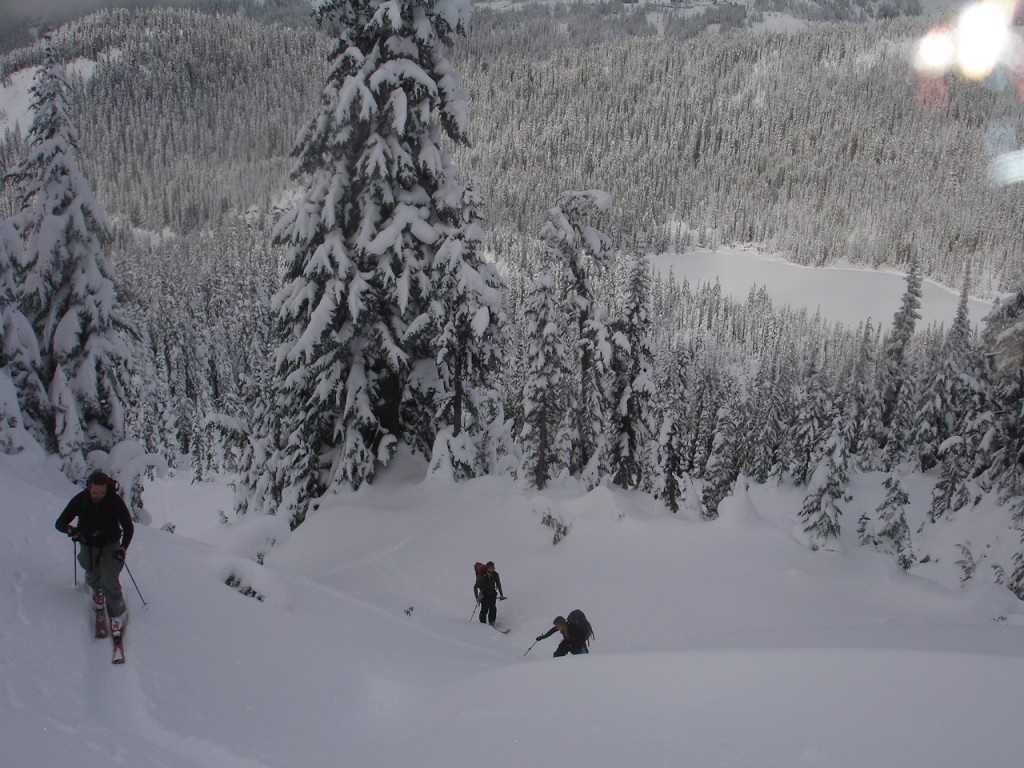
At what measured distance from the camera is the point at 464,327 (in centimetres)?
1595

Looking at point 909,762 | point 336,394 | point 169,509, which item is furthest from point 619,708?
point 169,509

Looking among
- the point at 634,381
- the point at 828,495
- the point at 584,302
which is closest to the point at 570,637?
the point at 828,495

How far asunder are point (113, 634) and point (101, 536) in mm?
975

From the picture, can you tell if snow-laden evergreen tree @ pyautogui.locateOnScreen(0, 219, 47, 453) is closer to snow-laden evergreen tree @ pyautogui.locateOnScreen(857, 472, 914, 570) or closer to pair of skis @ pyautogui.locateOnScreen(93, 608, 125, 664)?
pair of skis @ pyautogui.locateOnScreen(93, 608, 125, 664)

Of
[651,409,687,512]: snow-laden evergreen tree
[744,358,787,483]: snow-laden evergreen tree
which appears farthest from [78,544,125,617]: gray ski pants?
[744,358,787,483]: snow-laden evergreen tree

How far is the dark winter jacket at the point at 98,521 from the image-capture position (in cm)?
593

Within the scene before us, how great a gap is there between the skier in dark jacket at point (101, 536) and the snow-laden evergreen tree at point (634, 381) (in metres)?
19.0

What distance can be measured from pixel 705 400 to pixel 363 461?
171 ft

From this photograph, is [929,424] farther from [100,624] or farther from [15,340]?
[15,340]

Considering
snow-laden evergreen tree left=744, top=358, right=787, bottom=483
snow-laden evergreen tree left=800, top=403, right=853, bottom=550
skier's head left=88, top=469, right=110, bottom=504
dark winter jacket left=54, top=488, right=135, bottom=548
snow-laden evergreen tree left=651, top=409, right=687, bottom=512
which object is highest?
skier's head left=88, top=469, right=110, bottom=504

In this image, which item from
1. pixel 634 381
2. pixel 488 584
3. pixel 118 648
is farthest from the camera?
pixel 634 381

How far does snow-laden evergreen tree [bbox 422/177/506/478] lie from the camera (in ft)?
49.9

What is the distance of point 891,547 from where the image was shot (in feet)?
74.1

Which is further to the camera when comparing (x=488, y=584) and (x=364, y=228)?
(x=364, y=228)
